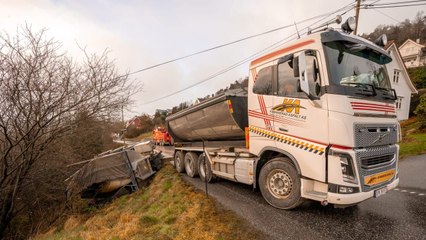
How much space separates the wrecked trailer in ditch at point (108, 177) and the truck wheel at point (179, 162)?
1463mm

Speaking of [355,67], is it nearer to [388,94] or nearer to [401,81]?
[388,94]

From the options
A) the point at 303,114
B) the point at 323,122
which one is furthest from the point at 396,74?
the point at 323,122

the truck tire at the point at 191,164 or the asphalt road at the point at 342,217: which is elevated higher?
the truck tire at the point at 191,164

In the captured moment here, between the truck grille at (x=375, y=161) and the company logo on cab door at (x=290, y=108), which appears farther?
the company logo on cab door at (x=290, y=108)

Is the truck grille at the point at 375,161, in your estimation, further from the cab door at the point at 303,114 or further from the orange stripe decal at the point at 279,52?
the orange stripe decal at the point at 279,52

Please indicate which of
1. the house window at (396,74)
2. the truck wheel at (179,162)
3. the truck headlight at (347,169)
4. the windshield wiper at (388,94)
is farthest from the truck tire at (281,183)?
the house window at (396,74)

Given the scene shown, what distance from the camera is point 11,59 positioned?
692 cm

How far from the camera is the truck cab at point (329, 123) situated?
12.2 feet

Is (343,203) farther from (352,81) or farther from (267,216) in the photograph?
(352,81)

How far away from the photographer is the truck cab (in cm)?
372

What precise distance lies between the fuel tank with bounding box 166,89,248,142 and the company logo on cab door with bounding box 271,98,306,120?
1336 mm

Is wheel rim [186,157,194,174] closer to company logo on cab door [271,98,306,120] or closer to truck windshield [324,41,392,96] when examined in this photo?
company logo on cab door [271,98,306,120]

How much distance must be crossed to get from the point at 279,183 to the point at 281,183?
1.9 inches

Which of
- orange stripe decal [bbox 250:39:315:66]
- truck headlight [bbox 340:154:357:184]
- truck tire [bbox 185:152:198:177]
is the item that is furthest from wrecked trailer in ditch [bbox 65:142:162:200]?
truck headlight [bbox 340:154:357:184]
